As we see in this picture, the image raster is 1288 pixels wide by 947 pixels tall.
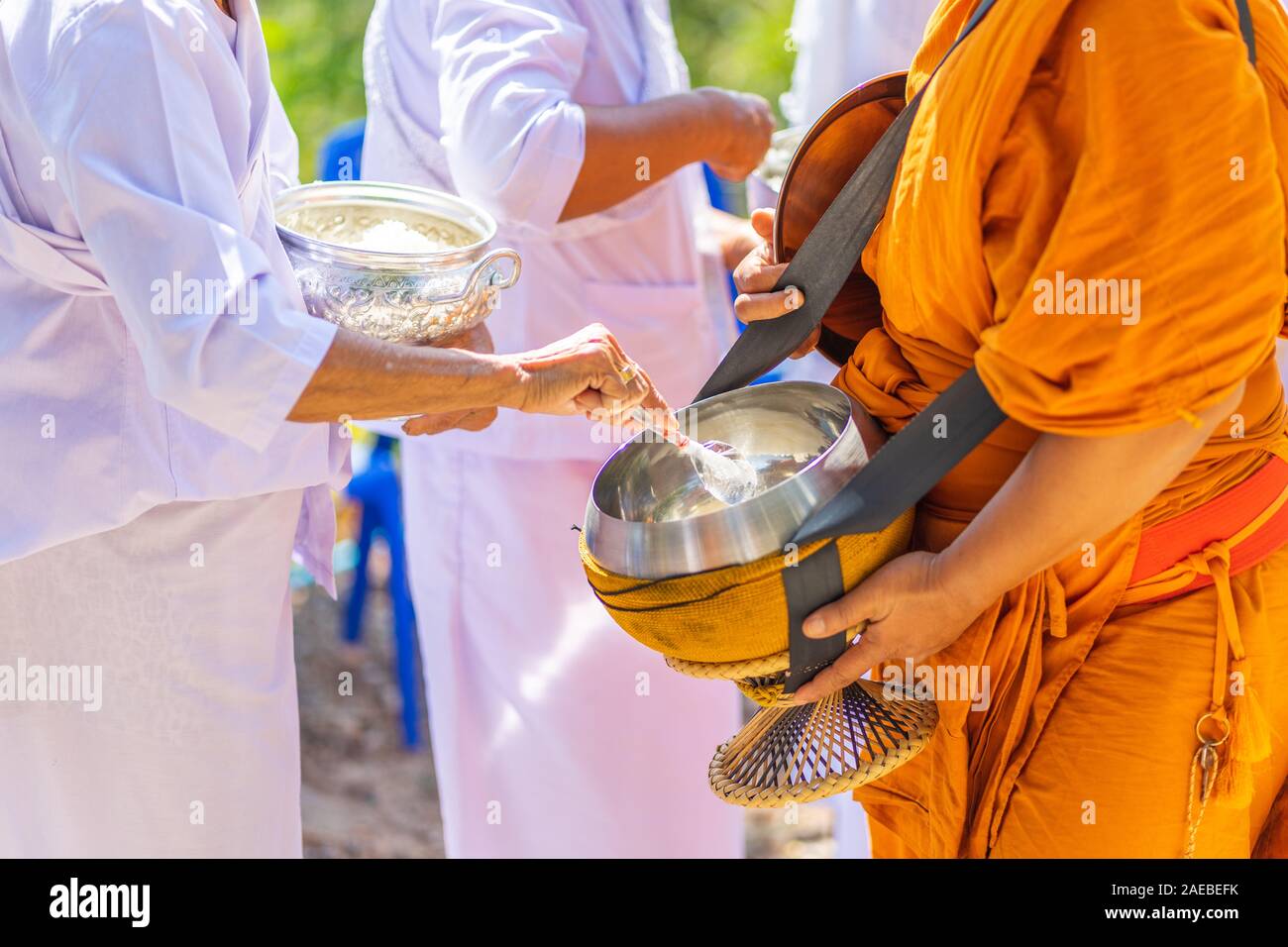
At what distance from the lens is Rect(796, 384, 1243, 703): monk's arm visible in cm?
146

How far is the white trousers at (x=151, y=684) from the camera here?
6.63ft

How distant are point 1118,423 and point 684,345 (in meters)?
1.42

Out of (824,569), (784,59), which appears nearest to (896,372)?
(824,569)

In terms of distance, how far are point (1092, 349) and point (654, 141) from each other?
1269mm

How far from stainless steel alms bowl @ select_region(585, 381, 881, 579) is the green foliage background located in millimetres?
4566

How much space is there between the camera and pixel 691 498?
185 centimetres

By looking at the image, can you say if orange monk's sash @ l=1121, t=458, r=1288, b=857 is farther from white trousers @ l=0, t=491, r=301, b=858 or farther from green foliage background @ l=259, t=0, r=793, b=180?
green foliage background @ l=259, t=0, r=793, b=180

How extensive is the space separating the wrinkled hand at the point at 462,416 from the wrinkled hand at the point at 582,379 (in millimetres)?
178

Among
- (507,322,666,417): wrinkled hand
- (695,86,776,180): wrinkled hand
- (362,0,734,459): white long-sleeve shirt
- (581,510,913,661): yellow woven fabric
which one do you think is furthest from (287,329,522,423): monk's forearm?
(695,86,776,180): wrinkled hand

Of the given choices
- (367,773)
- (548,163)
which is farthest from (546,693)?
(367,773)

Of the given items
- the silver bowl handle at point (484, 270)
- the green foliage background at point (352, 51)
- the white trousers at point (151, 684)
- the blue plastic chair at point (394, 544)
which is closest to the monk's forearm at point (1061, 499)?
the silver bowl handle at point (484, 270)

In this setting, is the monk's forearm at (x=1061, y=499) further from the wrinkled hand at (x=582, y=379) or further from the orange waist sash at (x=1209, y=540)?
the wrinkled hand at (x=582, y=379)

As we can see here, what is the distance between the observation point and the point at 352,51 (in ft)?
21.3

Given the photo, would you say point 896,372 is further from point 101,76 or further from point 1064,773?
point 101,76
